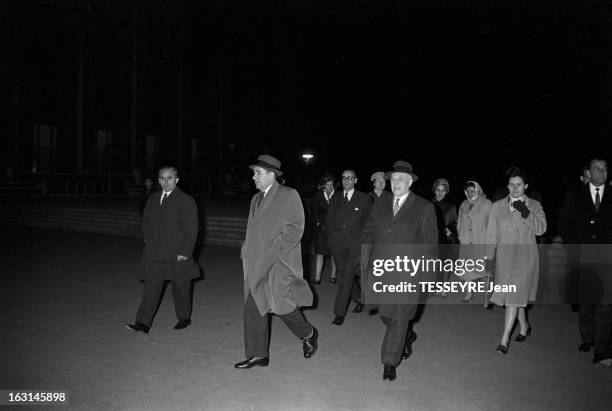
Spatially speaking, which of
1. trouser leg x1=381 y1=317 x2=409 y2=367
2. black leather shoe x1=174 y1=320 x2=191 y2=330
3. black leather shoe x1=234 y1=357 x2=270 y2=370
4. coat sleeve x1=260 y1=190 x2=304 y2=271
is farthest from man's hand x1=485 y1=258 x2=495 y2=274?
black leather shoe x1=174 y1=320 x2=191 y2=330

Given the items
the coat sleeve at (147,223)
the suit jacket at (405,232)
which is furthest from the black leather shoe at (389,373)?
the coat sleeve at (147,223)

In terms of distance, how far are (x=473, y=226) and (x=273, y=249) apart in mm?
3840

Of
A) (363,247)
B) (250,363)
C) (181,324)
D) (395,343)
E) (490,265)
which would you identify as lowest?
(181,324)

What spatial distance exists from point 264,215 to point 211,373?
55.7 inches

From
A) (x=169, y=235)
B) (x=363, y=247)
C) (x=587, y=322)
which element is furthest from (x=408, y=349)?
(x=169, y=235)

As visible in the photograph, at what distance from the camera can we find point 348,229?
23.4 ft

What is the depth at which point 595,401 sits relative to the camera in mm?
4230

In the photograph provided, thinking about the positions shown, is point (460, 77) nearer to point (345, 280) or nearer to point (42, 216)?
point (345, 280)

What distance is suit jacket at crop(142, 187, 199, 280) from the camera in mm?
6094

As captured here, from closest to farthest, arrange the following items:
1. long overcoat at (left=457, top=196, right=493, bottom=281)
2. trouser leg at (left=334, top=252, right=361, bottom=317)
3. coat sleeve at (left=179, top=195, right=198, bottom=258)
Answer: coat sleeve at (left=179, top=195, right=198, bottom=258) → trouser leg at (left=334, top=252, right=361, bottom=317) → long overcoat at (left=457, top=196, right=493, bottom=281)

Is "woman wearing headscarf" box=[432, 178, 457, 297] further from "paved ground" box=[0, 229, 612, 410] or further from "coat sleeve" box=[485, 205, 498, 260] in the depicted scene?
"coat sleeve" box=[485, 205, 498, 260]

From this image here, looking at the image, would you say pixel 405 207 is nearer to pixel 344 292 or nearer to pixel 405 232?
pixel 405 232

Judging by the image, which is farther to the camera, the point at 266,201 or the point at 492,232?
the point at 492,232

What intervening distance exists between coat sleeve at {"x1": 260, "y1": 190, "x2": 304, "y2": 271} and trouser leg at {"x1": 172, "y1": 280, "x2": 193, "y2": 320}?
1.80 metres
